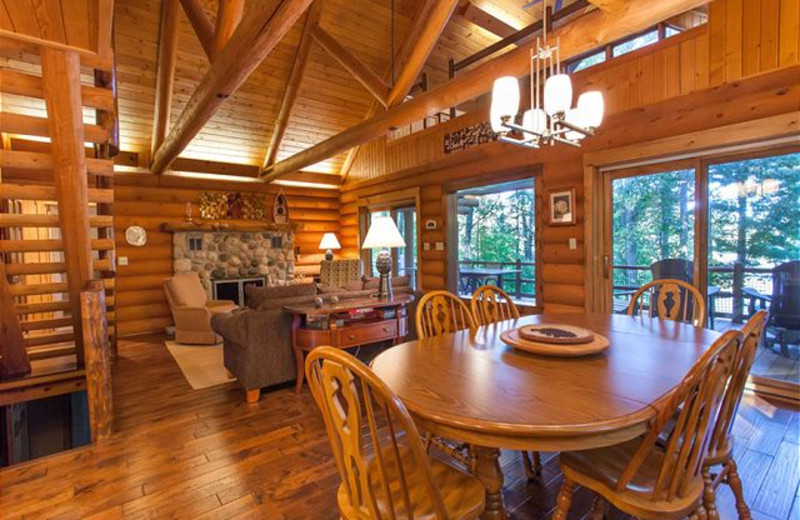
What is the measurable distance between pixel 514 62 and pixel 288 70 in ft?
13.3

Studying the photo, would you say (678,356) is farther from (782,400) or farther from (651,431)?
(782,400)

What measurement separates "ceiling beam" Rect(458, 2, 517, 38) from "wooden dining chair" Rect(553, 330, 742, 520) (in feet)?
16.4

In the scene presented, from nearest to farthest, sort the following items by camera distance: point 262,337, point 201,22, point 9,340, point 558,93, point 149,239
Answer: point 558,93
point 9,340
point 262,337
point 201,22
point 149,239

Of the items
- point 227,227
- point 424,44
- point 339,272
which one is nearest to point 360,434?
point 424,44

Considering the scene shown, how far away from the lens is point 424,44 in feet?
12.4

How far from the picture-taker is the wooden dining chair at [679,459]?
117cm

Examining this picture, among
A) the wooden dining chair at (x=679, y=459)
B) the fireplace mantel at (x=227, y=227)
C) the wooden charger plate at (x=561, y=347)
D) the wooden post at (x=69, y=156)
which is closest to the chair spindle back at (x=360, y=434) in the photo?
the wooden dining chair at (x=679, y=459)

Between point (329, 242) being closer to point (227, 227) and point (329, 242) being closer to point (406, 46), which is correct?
point (227, 227)

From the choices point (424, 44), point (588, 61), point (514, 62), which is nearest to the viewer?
point (514, 62)

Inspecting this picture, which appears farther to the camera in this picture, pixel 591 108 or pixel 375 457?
pixel 591 108

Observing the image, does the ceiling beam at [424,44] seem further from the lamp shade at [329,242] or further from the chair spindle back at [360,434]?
the lamp shade at [329,242]

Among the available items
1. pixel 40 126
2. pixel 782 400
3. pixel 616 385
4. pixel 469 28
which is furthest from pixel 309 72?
pixel 782 400

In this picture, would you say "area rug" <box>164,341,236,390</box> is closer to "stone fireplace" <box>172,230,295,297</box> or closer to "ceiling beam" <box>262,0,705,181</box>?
"stone fireplace" <box>172,230,295,297</box>

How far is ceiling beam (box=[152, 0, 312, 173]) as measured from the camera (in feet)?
8.11
